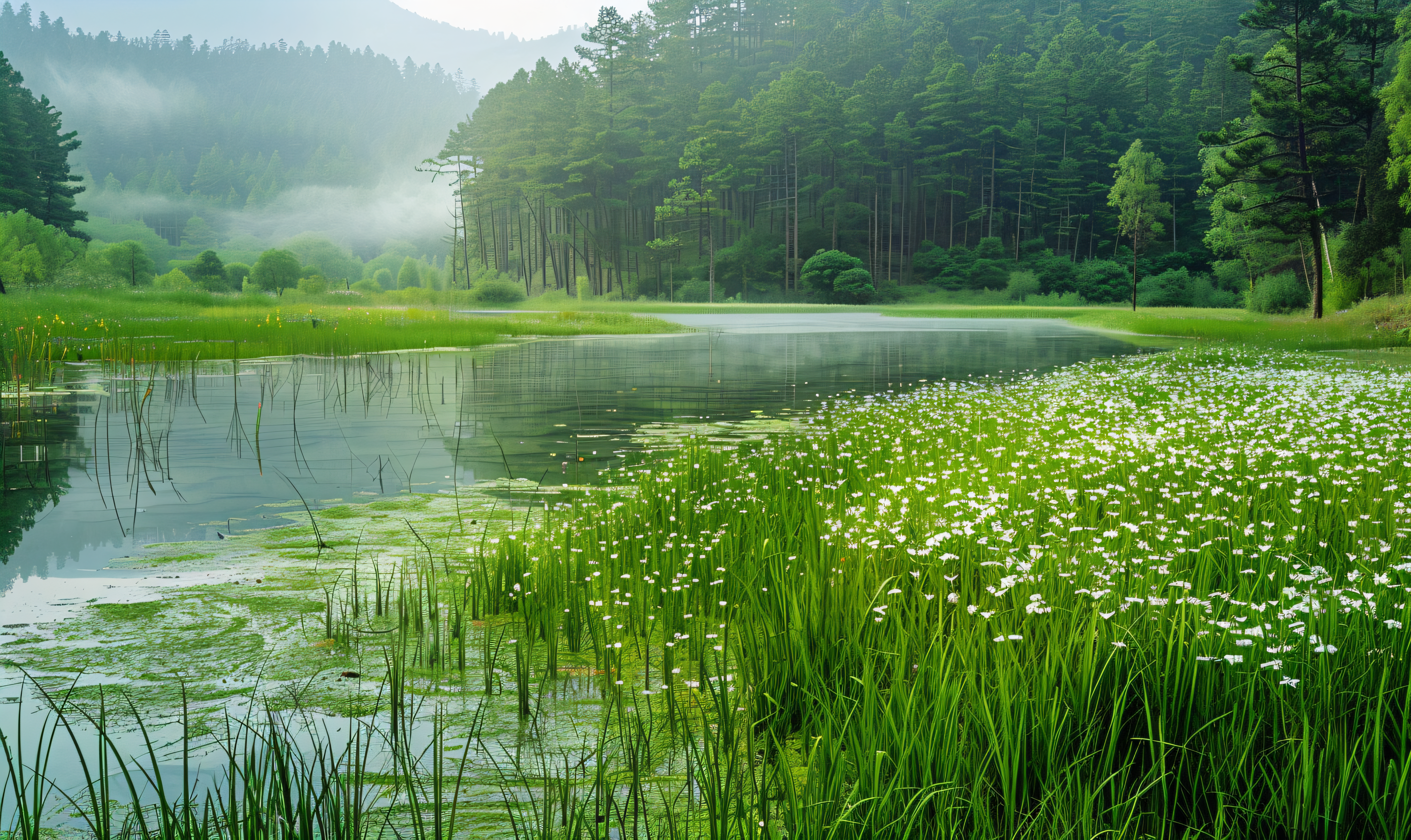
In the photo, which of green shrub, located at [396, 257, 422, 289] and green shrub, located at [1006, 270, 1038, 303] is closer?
green shrub, located at [1006, 270, 1038, 303]

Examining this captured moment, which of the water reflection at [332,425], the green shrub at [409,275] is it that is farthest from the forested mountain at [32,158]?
the water reflection at [332,425]

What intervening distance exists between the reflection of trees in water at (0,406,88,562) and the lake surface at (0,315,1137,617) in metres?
0.05

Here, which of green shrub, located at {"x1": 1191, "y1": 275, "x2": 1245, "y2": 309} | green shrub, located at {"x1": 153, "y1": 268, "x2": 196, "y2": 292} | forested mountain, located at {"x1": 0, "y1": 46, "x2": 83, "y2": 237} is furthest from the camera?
green shrub, located at {"x1": 1191, "y1": 275, "x2": 1245, "y2": 309}

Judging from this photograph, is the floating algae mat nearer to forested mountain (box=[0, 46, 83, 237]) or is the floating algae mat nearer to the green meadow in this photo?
the green meadow

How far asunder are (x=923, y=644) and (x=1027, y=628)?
0.55 meters

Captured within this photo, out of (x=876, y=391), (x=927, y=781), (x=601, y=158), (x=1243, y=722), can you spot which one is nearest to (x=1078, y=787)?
(x=927, y=781)

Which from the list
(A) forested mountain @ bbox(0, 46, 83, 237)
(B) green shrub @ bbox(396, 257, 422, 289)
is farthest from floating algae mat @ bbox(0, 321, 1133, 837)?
(B) green shrub @ bbox(396, 257, 422, 289)

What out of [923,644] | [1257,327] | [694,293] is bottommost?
[923,644]

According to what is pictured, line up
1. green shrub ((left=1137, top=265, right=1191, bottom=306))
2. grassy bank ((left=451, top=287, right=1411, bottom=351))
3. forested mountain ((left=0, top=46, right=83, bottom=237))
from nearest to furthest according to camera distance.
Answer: grassy bank ((left=451, top=287, right=1411, bottom=351)) < forested mountain ((left=0, top=46, right=83, bottom=237)) < green shrub ((left=1137, top=265, right=1191, bottom=306))

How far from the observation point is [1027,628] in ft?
13.3

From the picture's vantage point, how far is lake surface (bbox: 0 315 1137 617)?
7.53m

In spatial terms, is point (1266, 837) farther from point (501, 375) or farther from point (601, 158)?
point (601, 158)

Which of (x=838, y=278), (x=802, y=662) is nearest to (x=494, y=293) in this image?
(x=838, y=278)

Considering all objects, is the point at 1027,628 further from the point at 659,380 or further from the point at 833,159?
the point at 833,159
